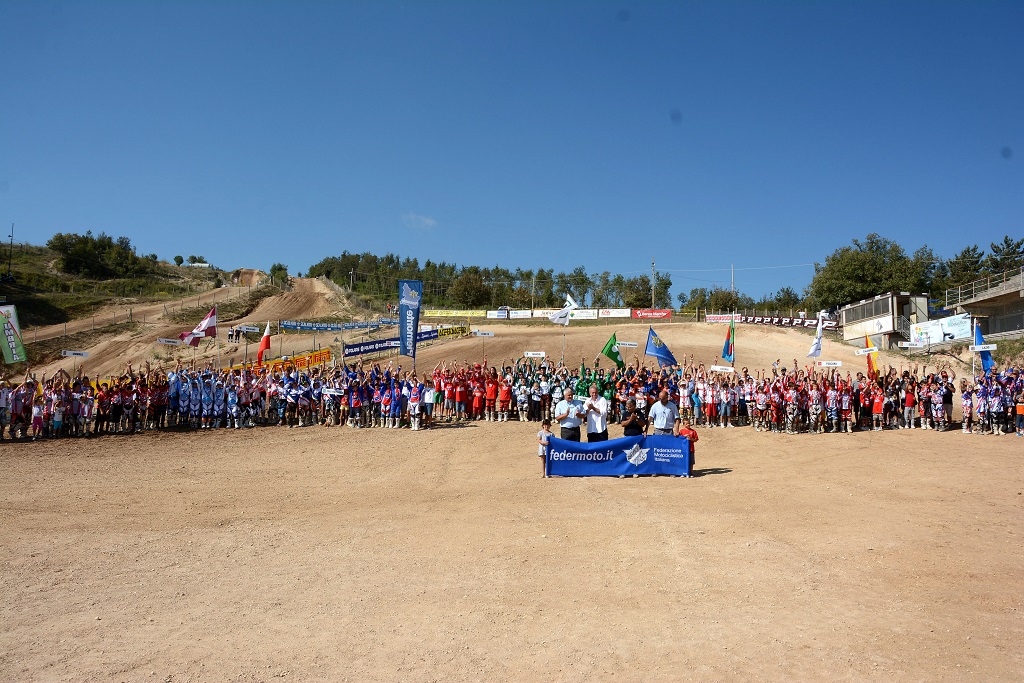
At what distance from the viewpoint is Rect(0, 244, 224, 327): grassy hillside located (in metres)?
53.4

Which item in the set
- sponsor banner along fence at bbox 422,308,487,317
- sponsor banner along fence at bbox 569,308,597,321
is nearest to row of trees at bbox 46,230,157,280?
sponsor banner along fence at bbox 422,308,487,317

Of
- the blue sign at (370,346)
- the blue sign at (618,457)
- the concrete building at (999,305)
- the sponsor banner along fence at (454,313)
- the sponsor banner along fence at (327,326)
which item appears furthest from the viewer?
the sponsor banner along fence at (454,313)

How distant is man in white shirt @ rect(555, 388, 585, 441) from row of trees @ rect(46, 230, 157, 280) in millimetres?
81044

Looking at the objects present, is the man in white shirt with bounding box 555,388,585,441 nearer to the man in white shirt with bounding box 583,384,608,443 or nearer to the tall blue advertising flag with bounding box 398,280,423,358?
the man in white shirt with bounding box 583,384,608,443

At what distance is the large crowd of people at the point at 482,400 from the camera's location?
20.4m

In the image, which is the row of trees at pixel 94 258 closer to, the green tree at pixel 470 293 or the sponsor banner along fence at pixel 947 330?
the green tree at pixel 470 293

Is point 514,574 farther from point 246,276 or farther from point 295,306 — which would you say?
point 246,276

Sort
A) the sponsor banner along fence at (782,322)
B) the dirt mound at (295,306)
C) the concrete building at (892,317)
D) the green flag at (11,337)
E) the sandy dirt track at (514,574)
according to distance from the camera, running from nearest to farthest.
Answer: the sandy dirt track at (514,574) → the green flag at (11,337) → the concrete building at (892,317) → the sponsor banner along fence at (782,322) → the dirt mound at (295,306)

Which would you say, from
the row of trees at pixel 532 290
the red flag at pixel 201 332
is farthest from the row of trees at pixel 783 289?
the red flag at pixel 201 332

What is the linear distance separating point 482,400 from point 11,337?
15096 millimetres

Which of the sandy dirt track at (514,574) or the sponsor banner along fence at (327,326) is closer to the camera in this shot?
the sandy dirt track at (514,574)

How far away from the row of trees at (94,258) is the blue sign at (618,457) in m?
81.4

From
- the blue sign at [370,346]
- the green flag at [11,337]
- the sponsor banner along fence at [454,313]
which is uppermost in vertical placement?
the sponsor banner along fence at [454,313]

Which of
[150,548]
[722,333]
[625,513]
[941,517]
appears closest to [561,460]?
[625,513]
